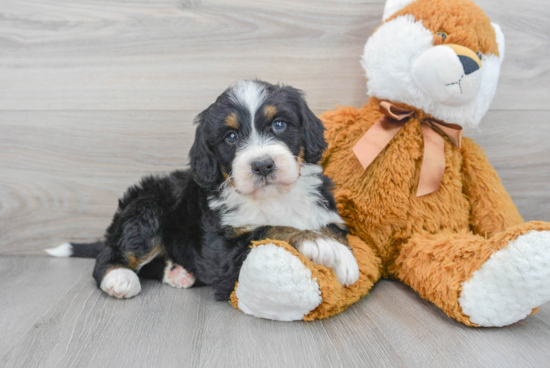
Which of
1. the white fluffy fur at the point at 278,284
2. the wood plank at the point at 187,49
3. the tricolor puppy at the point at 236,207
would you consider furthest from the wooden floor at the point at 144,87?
the white fluffy fur at the point at 278,284

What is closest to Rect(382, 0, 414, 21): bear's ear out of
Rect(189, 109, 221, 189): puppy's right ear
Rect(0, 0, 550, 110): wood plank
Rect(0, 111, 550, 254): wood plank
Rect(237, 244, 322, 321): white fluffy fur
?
Rect(0, 0, 550, 110): wood plank

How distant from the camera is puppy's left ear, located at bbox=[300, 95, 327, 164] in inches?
64.3

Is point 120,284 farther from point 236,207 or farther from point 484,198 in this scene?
point 484,198

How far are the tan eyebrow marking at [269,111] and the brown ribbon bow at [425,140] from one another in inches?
16.5

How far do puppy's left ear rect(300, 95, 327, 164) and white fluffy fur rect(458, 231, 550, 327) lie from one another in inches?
28.7

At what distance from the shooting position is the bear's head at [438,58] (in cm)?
163

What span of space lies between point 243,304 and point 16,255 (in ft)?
5.42

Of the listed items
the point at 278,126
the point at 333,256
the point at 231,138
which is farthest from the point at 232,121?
the point at 333,256

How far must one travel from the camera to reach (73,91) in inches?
88.2

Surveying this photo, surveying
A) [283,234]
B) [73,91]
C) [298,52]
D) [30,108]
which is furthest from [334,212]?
[30,108]

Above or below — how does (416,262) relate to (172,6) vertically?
below

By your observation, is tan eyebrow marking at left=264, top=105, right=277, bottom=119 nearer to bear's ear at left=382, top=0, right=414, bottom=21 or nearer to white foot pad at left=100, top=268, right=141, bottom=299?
bear's ear at left=382, top=0, right=414, bottom=21

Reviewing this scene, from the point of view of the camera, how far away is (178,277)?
73.5 inches

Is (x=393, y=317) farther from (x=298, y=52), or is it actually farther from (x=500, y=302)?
(x=298, y=52)
